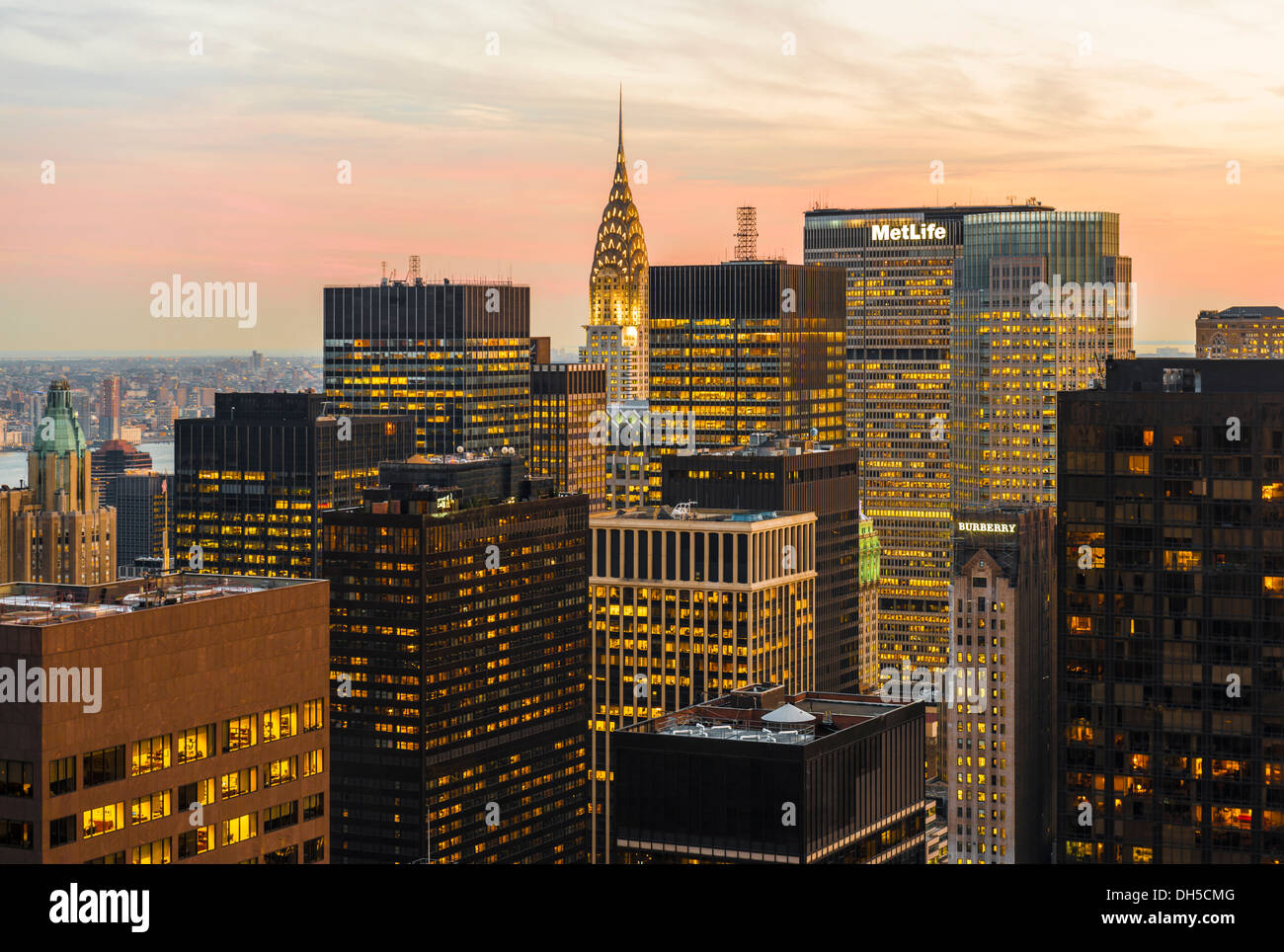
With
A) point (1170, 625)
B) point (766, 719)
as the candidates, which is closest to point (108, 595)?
point (1170, 625)

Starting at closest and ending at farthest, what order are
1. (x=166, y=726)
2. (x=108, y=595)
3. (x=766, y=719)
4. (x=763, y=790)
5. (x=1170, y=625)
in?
(x=166, y=726) → (x=108, y=595) → (x=1170, y=625) → (x=763, y=790) → (x=766, y=719)

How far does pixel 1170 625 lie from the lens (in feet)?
401

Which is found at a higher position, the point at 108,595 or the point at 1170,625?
the point at 108,595

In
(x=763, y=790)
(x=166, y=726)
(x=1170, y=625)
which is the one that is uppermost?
(x=166, y=726)

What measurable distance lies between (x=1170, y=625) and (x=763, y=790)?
34.8 m

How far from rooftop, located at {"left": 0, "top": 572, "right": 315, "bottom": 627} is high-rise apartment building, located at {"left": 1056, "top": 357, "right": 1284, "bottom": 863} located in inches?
2751

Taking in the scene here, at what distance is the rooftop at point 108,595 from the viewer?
62312 millimetres

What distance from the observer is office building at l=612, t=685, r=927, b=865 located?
138375 mm

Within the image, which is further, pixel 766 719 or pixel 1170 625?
pixel 766 719

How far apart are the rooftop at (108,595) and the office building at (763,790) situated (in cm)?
7342

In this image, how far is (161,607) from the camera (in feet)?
202

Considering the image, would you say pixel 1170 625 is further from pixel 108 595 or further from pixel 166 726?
pixel 166 726
